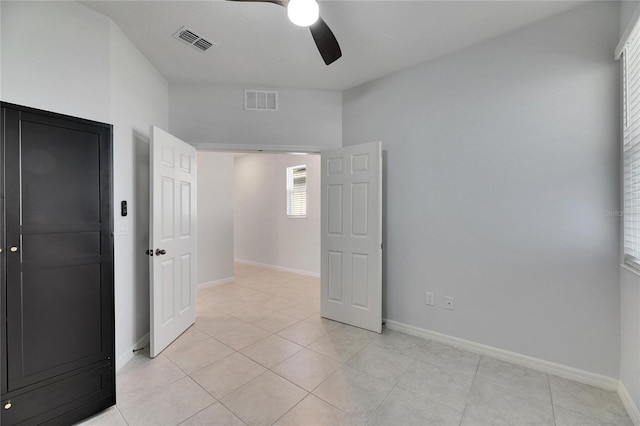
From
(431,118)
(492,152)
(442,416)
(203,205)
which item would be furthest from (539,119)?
(203,205)

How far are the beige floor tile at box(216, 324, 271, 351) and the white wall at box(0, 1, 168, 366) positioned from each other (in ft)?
2.59

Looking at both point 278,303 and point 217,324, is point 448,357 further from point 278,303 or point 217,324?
point 217,324

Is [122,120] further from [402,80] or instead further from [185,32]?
[402,80]

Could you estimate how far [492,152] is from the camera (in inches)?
94.0

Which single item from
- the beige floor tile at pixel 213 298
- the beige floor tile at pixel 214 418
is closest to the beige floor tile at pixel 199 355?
the beige floor tile at pixel 214 418

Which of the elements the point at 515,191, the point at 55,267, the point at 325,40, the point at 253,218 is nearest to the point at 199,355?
the point at 55,267

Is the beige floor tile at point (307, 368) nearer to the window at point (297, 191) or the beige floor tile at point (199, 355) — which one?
the beige floor tile at point (199, 355)

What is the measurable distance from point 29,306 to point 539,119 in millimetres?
3620

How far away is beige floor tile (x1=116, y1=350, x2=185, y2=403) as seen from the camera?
1939 mm

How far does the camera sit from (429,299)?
2.74 meters

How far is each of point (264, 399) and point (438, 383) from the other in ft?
4.16

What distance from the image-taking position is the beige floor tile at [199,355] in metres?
2.26

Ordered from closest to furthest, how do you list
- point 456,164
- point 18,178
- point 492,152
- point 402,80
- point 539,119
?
point 18,178 → point 539,119 → point 492,152 → point 456,164 → point 402,80

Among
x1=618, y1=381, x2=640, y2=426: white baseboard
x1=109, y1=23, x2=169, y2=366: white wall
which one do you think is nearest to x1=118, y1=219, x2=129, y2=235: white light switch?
x1=109, y1=23, x2=169, y2=366: white wall
